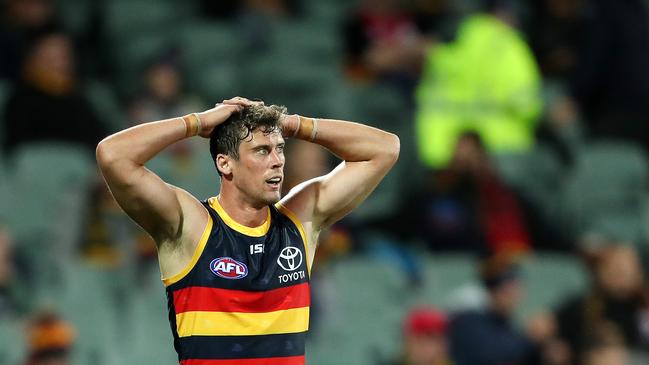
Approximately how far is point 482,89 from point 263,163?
6600 millimetres

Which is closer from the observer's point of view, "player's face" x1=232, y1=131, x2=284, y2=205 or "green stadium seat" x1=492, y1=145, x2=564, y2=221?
"player's face" x1=232, y1=131, x2=284, y2=205

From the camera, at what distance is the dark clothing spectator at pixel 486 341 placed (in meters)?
9.17

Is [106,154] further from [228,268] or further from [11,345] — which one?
[11,345]

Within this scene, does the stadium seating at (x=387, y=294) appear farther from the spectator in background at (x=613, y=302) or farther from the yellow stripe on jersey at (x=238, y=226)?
the yellow stripe on jersey at (x=238, y=226)

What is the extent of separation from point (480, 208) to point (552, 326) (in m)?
1.15

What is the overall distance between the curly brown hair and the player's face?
0.08ft

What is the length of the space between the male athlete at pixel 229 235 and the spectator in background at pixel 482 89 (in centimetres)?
577

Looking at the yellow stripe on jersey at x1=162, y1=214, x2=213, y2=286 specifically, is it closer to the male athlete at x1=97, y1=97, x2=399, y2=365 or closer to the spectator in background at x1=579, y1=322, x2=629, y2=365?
the male athlete at x1=97, y1=97, x2=399, y2=365

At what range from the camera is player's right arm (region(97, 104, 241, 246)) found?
16.2 feet

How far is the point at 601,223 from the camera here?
10625 mm

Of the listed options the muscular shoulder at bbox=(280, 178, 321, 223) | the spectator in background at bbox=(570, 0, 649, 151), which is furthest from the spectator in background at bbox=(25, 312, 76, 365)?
the spectator in background at bbox=(570, 0, 649, 151)

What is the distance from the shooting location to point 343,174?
557 cm

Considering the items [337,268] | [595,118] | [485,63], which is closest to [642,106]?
[595,118]

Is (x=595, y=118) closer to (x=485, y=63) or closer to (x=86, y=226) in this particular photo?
(x=485, y=63)
